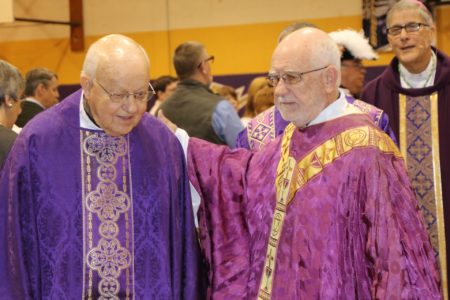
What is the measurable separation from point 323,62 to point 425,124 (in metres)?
1.66

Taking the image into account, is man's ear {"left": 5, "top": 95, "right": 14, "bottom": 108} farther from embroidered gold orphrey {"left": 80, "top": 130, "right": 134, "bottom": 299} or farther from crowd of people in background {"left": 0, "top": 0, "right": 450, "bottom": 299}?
embroidered gold orphrey {"left": 80, "top": 130, "right": 134, "bottom": 299}

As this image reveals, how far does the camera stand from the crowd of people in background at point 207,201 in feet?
9.27

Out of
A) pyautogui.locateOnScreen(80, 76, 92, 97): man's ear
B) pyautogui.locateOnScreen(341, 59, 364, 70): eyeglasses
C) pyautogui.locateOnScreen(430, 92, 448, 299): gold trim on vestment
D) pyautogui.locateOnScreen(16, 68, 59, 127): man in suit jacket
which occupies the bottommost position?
pyautogui.locateOnScreen(430, 92, 448, 299): gold trim on vestment

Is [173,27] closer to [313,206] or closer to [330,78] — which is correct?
[330,78]

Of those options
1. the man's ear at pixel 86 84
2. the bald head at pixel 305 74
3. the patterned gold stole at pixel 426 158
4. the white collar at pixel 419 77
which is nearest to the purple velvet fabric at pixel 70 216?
the man's ear at pixel 86 84

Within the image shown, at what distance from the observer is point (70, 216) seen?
9.86ft

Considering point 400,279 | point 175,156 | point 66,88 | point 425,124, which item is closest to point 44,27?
point 66,88

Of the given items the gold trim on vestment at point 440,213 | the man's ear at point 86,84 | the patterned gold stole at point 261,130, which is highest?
the man's ear at point 86,84

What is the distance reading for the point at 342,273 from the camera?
2844 millimetres

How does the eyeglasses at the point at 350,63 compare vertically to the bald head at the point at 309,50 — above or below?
below

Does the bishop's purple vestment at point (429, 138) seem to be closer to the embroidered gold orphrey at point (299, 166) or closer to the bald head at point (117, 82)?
the embroidered gold orphrey at point (299, 166)

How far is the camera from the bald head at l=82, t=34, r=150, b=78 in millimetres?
2895

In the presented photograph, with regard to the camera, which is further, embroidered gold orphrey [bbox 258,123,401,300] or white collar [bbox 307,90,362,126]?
white collar [bbox 307,90,362,126]

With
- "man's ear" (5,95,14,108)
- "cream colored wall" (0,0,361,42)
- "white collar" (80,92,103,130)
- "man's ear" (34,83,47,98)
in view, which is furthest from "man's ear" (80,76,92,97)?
"cream colored wall" (0,0,361,42)
